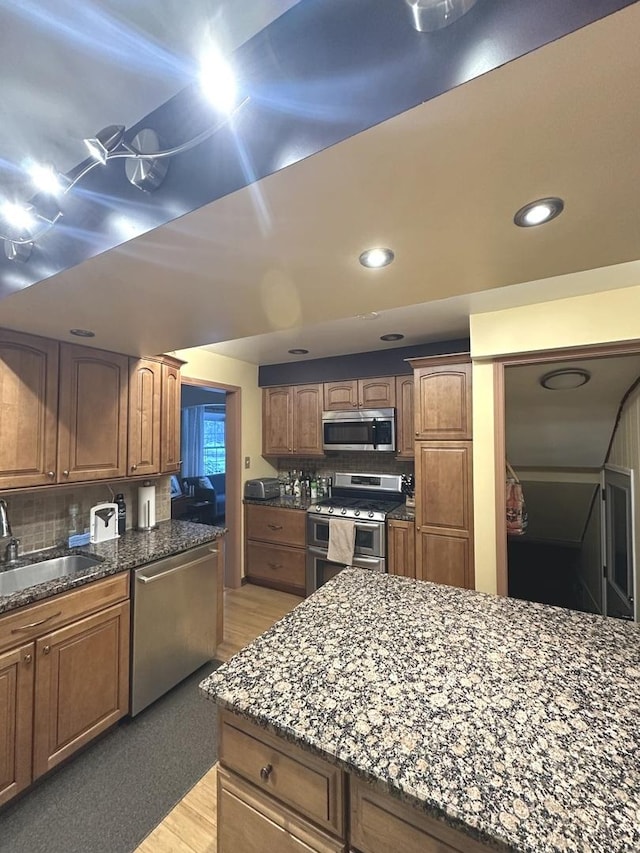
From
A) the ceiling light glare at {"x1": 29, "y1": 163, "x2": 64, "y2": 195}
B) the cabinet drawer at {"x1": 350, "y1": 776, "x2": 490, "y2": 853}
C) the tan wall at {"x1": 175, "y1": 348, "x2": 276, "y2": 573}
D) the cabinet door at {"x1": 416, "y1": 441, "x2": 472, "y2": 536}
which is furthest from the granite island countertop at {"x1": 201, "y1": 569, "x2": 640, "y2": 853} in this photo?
the tan wall at {"x1": 175, "y1": 348, "x2": 276, "y2": 573}

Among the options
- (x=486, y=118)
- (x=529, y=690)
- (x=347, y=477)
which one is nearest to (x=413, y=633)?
(x=529, y=690)

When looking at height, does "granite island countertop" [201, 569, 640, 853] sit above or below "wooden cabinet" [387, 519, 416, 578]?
above

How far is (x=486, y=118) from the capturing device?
0.62 meters

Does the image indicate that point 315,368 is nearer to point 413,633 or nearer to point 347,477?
point 347,477

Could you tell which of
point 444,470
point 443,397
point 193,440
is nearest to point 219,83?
point 443,397

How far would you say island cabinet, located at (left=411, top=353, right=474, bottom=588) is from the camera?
2729 millimetres

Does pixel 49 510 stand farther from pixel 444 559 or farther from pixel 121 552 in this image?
pixel 444 559

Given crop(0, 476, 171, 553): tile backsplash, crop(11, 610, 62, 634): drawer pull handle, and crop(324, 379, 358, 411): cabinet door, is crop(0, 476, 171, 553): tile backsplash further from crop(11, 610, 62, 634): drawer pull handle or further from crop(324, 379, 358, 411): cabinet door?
crop(324, 379, 358, 411): cabinet door

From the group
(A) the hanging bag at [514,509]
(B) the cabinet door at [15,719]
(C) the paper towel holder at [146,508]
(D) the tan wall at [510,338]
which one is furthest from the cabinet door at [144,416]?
(A) the hanging bag at [514,509]

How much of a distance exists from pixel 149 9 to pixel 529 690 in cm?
180

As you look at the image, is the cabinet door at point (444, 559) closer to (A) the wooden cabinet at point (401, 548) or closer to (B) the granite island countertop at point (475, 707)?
(A) the wooden cabinet at point (401, 548)

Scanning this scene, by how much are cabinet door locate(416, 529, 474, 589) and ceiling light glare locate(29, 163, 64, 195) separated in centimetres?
290

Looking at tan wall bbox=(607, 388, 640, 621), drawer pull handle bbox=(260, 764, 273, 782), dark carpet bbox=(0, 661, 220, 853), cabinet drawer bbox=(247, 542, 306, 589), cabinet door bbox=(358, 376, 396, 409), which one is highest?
cabinet door bbox=(358, 376, 396, 409)

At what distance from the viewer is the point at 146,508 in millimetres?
2604
